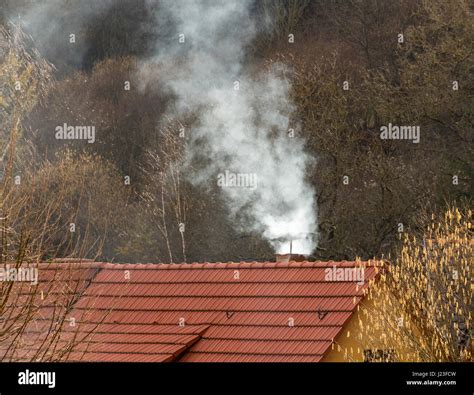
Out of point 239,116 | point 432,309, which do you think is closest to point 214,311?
point 432,309

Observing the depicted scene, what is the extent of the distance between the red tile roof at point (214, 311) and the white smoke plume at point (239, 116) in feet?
40.5

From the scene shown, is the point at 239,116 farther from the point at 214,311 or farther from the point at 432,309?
the point at 432,309

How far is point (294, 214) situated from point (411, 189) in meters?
3.79

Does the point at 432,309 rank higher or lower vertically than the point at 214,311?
lower

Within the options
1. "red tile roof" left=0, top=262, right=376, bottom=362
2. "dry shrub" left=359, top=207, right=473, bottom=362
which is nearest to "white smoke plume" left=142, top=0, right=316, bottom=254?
"red tile roof" left=0, top=262, right=376, bottom=362

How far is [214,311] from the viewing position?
999 inches

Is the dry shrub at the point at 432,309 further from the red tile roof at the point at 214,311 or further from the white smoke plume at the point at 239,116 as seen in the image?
the white smoke plume at the point at 239,116

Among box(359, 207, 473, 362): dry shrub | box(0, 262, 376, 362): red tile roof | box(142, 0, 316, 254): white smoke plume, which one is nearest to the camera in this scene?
box(359, 207, 473, 362): dry shrub

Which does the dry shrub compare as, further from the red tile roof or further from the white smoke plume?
the white smoke plume

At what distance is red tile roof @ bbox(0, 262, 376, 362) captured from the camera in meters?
23.9

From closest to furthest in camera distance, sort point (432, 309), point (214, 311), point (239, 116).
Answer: point (432, 309)
point (214, 311)
point (239, 116)

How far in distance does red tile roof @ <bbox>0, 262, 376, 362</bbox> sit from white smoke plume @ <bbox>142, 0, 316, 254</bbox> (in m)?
12.3

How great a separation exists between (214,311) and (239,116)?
69.6 feet
